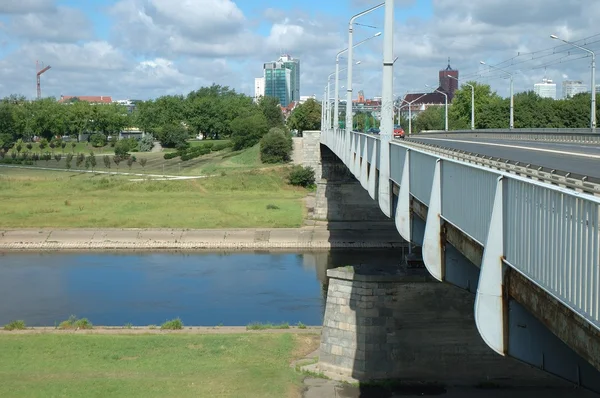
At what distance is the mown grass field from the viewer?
60.5m

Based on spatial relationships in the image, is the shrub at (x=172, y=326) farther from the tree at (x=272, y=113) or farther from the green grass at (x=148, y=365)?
the tree at (x=272, y=113)

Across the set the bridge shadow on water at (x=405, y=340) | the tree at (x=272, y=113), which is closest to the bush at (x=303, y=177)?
the tree at (x=272, y=113)

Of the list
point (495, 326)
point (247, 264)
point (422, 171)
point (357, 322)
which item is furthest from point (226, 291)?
point (495, 326)

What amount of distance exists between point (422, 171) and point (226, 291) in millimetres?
25545

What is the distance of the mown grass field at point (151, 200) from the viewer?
60469 millimetres

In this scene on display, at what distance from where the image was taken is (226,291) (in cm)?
3959

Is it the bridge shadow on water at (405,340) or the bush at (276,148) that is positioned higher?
the bush at (276,148)

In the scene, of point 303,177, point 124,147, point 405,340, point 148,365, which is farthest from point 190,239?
point 124,147

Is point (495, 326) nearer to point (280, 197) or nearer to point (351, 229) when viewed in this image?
point (351, 229)

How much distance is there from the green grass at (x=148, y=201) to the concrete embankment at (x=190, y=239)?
5.52ft

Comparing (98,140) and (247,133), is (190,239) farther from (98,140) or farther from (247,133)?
(98,140)

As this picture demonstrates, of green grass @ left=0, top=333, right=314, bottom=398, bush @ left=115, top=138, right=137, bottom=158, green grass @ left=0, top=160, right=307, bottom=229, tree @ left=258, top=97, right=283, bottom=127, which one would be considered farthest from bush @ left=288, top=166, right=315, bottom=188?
green grass @ left=0, top=333, right=314, bottom=398

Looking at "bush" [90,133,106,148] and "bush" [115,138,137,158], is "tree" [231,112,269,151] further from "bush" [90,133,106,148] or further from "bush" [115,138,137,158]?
"bush" [90,133,106,148]

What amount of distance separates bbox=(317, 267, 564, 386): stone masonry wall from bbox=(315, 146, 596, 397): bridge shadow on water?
3cm
